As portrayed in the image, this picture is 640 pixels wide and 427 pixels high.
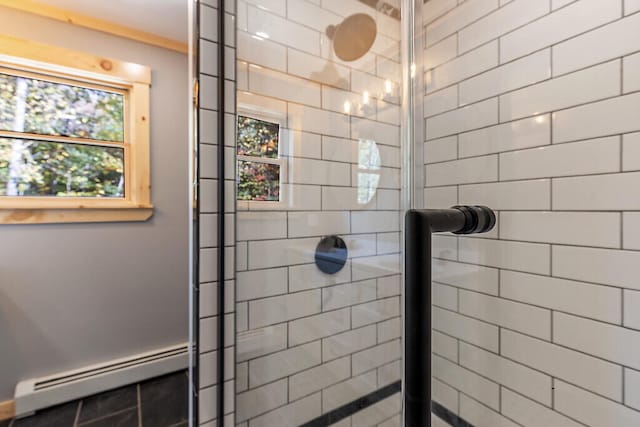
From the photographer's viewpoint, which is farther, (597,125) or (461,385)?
(461,385)

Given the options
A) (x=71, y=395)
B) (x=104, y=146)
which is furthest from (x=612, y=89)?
(x=71, y=395)

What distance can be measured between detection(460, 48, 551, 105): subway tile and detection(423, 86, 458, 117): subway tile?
28 mm

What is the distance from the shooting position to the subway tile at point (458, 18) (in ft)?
3.18

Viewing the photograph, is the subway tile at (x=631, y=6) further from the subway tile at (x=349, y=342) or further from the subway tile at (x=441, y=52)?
the subway tile at (x=349, y=342)

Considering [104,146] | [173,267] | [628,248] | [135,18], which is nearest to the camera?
[628,248]

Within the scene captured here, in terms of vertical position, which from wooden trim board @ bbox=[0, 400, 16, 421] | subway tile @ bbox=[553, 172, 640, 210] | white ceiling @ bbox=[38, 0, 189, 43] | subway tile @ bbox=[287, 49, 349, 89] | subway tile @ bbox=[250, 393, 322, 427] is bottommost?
wooden trim board @ bbox=[0, 400, 16, 421]

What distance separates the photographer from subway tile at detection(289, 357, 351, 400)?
919 millimetres

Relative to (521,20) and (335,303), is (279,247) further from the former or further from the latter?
(521,20)

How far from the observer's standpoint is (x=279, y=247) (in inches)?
34.8

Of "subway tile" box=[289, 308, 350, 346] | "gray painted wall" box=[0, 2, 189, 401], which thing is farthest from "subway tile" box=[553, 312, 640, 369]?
"gray painted wall" box=[0, 2, 189, 401]

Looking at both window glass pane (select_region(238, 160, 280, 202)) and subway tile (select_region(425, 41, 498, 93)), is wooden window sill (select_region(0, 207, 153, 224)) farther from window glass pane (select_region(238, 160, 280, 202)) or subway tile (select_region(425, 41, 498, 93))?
subway tile (select_region(425, 41, 498, 93))

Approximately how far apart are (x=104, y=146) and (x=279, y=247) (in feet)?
5.25

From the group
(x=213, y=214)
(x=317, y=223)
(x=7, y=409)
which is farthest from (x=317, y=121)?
(x=7, y=409)

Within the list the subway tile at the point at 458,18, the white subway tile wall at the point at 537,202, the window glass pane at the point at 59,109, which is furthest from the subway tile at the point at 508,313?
the window glass pane at the point at 59,109
